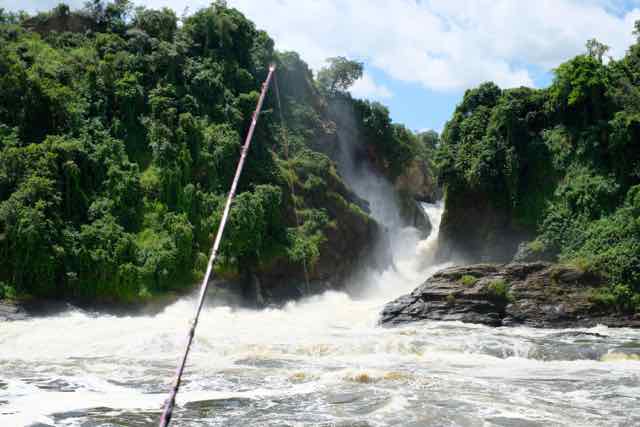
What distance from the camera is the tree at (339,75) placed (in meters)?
45.4

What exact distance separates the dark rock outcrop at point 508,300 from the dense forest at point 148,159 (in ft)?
24.6

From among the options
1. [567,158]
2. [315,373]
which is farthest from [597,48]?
[315,373]

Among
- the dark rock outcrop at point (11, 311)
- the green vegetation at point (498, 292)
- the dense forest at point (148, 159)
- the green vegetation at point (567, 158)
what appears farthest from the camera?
the green vegetation at point (567, 158)

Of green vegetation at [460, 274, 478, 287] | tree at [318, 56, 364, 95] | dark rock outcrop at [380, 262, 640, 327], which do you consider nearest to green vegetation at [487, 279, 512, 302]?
dark rock outcrop at [380, 262, 640, 327]

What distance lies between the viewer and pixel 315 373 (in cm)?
1573

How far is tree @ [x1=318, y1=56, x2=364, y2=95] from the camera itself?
4544 centimetres

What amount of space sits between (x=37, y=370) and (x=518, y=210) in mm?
25415

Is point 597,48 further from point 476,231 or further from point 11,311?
point 11,311

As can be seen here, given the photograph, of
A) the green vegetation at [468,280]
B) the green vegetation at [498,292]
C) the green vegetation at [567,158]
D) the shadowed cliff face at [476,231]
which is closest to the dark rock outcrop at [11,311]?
the green vegetation at [468,280]

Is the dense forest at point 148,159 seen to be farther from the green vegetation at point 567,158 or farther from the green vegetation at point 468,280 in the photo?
the green vegetation at point 468,280

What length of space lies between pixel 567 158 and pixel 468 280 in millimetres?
12093

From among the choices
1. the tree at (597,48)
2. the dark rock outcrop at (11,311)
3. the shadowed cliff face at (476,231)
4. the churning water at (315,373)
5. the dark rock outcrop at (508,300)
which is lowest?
the churning water at (315,373)

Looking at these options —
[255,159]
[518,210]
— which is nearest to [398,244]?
[518,210]

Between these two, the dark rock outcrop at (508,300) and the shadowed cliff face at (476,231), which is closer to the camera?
the dark rock outcrop at (508,300)
